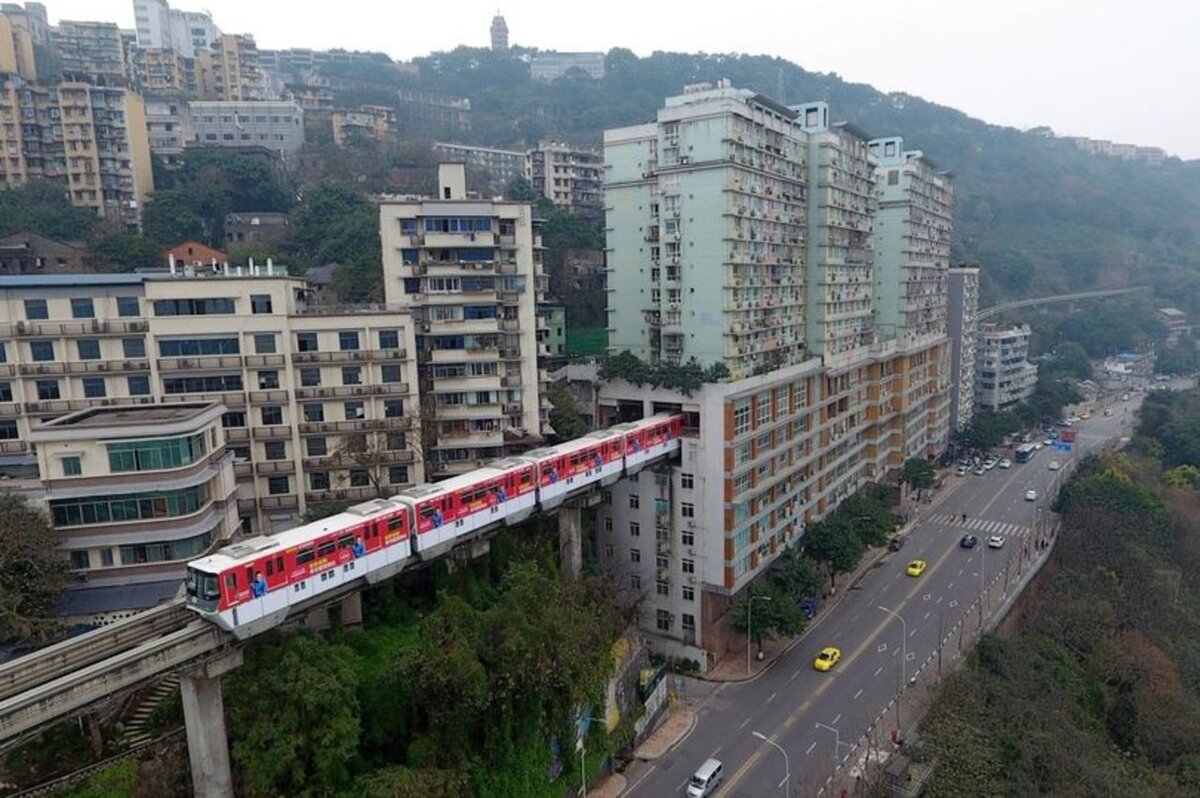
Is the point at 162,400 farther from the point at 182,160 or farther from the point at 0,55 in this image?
the point at 0,55

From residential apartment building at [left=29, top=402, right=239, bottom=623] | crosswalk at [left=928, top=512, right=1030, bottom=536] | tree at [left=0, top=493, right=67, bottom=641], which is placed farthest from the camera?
crosswalk at [left=928, top=512, right=1030, bottom=536]

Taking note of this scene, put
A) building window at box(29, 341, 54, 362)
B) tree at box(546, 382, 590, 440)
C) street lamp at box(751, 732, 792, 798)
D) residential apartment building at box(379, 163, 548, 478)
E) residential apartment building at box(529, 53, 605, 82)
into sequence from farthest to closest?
residential apartment building at box(529, 53, 605, 82) → tree at box(546, 382, 590, 440) → residential apartment building at box(379, 163, 548, 478) → building window at box(29, 341, 54, 362) → street lamp at box(751, 732, 792, 798)

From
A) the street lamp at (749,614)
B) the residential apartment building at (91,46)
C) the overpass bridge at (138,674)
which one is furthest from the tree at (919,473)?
the residential apartment building at (91,46)

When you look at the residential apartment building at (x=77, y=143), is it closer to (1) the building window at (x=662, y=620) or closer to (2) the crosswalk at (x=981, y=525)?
(1) the building window at (x=662, y=620)

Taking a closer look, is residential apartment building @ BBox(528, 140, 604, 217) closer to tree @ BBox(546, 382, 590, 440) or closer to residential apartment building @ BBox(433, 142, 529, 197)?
residential apartment building @ BBox(433, 142, 529, 197)

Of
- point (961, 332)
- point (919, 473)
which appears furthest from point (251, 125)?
point (961, 332)

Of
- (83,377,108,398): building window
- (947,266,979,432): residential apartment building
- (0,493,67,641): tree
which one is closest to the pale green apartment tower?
(83,377,108,398): building window
